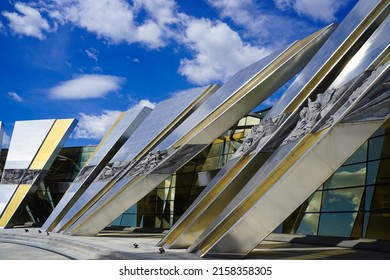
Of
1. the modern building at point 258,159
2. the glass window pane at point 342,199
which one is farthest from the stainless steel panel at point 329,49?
the glass window pane at point 342,199

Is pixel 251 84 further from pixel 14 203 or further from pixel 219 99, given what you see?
pixel 14 203

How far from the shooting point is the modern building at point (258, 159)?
9633 millimetres

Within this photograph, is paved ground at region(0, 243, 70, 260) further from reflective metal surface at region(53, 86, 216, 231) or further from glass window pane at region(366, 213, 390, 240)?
glass window pane at region(366, 213, 390, 240)

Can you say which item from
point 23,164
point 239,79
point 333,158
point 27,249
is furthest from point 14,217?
point 333,158

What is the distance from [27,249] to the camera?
1542 cm

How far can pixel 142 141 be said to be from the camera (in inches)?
873

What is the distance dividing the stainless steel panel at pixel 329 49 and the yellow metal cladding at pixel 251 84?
2907 mm

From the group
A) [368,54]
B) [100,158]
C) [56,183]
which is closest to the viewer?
[368,54]

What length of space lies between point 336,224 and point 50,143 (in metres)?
19.7

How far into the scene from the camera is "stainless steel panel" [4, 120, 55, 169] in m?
27.6

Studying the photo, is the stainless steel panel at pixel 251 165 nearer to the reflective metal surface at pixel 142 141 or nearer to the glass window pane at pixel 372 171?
the glass window pane at pixel 372 171

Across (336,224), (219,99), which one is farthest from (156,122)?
(336,224)

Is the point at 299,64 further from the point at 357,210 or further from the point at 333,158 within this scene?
the point at 333,158

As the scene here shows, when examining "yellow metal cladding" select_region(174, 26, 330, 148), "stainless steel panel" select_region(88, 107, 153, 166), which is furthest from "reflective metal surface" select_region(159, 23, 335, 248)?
"stainless steel panel" select_region(88, 107, 153, 166)
